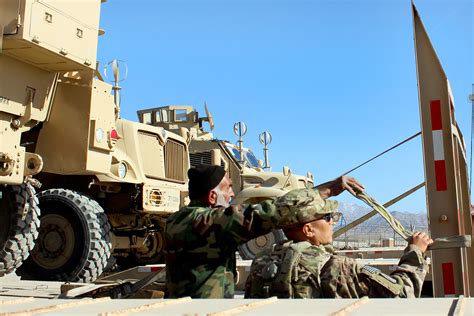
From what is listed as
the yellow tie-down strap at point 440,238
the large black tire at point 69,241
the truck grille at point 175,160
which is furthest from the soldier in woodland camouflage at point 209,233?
the truck grille at point 175,160

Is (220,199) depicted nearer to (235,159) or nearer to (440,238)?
(440,238)

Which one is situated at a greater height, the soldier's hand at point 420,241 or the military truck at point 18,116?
the military truck at point 18,116

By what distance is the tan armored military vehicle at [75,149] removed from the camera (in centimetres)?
641

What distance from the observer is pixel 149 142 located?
9211mm

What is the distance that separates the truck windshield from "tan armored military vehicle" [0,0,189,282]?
2.28 m

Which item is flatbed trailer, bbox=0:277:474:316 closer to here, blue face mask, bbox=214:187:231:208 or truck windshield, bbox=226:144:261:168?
blue face mask, bbox=214:187:231:208

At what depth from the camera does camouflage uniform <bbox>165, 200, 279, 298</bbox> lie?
2.55 metres

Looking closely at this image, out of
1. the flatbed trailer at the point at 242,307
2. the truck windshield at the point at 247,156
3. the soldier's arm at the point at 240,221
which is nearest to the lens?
the flatbed trailer at the point at 242,307

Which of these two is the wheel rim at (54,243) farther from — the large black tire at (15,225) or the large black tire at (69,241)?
the large black tire at (15,225)

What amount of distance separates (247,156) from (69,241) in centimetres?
548

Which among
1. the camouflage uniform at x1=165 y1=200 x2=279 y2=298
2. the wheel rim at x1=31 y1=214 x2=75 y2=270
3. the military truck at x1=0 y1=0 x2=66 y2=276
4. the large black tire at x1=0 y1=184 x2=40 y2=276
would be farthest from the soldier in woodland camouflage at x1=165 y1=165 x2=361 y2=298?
the wheel rim at x1=31 y1=214 x2=75 y2=270

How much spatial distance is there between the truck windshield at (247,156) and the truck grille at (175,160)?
79.6 inches

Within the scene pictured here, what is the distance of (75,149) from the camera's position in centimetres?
741

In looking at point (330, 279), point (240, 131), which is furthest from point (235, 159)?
point (330, 279)
